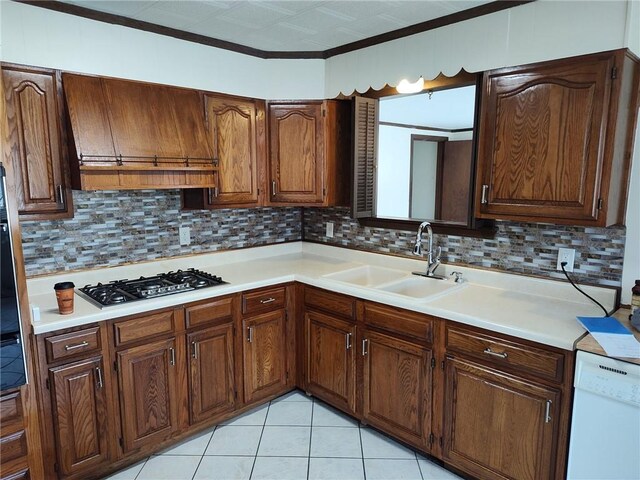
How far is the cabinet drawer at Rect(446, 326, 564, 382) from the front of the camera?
1.73 m

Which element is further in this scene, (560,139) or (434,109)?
(434,109)

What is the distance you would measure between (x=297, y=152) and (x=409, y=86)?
870 mm

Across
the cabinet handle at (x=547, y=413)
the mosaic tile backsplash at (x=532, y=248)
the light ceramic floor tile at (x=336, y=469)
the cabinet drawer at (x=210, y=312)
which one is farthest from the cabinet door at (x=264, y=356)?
the cabinet handle at (x=547, y=413)

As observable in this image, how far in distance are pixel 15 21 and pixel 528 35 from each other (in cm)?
243

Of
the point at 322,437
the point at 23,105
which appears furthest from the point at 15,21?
the point at 322,437

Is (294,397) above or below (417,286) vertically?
below

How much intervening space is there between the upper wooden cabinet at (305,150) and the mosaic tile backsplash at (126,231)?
44 centimetres

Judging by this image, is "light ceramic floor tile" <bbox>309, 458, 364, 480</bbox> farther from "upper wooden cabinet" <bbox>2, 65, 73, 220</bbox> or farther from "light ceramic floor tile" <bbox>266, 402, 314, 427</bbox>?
"upper wooden cabinet" <bbox>2, 65, 73, 220</bbox>

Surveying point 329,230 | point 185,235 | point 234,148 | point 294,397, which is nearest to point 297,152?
point 234,148

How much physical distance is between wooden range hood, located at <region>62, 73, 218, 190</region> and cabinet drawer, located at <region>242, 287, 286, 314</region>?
75cm

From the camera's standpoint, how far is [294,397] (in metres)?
2.94

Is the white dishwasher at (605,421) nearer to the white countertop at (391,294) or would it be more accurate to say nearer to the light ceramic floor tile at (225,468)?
the white countertop at (391,294)

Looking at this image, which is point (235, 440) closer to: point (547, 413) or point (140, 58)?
point (547, 413)

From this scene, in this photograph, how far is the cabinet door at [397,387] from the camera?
221 centimetres
